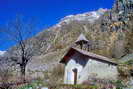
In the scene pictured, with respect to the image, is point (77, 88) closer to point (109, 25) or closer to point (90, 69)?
point (90, 69)

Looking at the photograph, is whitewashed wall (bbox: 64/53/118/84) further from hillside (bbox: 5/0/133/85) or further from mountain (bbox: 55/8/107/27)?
mountain (bbox: 55/8/107/27)

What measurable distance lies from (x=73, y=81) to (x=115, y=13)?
226ft

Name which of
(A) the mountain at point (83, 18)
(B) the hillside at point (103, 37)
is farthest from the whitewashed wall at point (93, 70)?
(A) the mountain at point (83, 18)

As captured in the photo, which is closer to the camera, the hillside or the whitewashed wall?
the whitewashed wall

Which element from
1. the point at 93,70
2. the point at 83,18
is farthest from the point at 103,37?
the point at 83,18

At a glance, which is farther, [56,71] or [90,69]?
[56,71]

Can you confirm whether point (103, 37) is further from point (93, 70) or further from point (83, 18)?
point (83, 18)

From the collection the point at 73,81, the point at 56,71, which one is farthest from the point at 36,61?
the point at 73,81

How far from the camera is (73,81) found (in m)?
26.6

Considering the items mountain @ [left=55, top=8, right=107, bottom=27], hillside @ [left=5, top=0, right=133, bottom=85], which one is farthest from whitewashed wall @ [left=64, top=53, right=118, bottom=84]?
mountain @ [left=55, top=8, right=107, bottom=27]

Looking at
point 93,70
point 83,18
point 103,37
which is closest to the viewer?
point 93,70

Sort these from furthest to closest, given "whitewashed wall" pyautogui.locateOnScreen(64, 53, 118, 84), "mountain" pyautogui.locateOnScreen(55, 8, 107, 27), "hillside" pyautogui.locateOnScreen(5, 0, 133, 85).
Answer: "mountain" pyautogui.locateOnScreen(55, 8, 107, 27) < "hillside" pyautogui.locateOnScreen(5, 0, 133, 85) < "whitewashed wall" pyautogui.locateOnScreen(64, 53, 118, 84)

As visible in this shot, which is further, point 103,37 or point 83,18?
point 83,18

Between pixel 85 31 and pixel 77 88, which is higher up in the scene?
pixel 85 31
